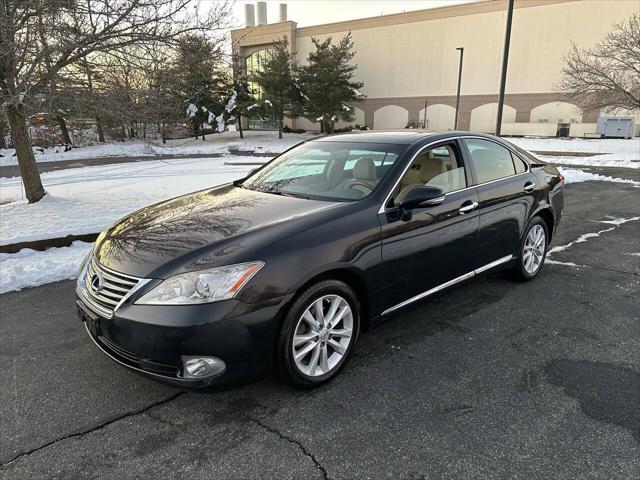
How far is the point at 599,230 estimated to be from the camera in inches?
279

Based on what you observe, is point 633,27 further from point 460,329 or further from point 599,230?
point 460,329

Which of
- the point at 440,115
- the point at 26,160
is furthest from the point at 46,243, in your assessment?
the point at 440,115

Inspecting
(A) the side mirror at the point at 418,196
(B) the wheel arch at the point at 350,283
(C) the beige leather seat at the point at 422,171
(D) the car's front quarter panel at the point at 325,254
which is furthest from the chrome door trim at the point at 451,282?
(C) the beige leather seat at the point at 422,171

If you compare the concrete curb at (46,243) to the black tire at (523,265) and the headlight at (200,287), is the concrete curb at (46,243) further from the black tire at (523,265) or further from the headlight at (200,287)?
the black tire at (523,265)

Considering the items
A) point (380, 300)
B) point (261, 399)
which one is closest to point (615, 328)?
point (380, 300)

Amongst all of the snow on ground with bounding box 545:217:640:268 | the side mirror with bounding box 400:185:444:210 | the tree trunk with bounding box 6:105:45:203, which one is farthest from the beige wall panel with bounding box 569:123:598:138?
the side mirror with bounding box 400:185:444:210

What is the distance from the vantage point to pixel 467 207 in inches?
148

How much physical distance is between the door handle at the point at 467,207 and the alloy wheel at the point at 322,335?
138cm

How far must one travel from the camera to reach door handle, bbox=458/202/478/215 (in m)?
3.71

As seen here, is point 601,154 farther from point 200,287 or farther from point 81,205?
point 200,287

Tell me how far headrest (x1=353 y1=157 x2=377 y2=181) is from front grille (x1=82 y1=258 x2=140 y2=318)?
1.81 m

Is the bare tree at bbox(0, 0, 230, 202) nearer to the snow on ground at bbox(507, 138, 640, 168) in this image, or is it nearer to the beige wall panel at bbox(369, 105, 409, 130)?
the snow on ground at bbox(507, 138, 640, 168)

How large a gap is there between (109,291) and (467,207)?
2752 millimetres

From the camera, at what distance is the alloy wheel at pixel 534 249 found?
4668mm
